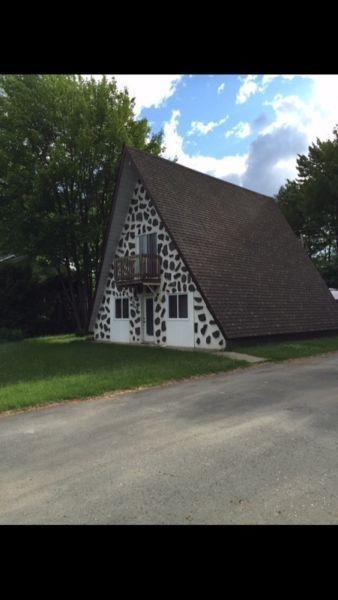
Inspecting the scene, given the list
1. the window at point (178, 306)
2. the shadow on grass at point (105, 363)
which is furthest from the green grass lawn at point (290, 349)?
the window at point (178, 306)

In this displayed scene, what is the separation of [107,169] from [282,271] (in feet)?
40.6

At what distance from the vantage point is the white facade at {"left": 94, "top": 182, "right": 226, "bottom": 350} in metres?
17.8

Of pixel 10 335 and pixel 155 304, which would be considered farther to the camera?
pixel 10 335

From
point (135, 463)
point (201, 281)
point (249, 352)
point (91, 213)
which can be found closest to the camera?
point (135, 463)

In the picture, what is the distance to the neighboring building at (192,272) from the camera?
1786cm

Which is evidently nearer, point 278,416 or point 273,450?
point 273,450

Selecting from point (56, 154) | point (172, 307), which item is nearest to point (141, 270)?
point (172, 307)

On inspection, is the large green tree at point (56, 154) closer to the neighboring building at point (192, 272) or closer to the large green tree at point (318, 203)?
the neighboring building at point (192, 272)

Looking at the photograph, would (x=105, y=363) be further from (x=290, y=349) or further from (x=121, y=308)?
(x=121, y=308)

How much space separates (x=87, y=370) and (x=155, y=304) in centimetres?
742

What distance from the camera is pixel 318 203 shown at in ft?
126
